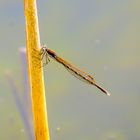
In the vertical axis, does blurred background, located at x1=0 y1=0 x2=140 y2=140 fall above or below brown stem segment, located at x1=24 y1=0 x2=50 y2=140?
above

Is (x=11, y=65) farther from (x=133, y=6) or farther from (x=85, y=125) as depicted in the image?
(x=133, y=6)

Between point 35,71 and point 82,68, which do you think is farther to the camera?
point 82,68

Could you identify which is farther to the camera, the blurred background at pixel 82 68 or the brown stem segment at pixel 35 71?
the blurred background at pixel 82 68

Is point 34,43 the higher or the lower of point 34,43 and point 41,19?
the lower

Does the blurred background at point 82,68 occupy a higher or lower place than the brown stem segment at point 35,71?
higher

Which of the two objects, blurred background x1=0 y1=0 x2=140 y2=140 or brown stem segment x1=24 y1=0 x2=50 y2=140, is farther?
blurred background x1=0 y1=0 x2=140 y2=140

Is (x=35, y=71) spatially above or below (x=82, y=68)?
below

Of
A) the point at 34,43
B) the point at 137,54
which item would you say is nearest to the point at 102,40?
the point at 137,54

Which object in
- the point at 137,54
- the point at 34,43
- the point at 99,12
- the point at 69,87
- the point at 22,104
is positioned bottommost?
the point at 34,43
